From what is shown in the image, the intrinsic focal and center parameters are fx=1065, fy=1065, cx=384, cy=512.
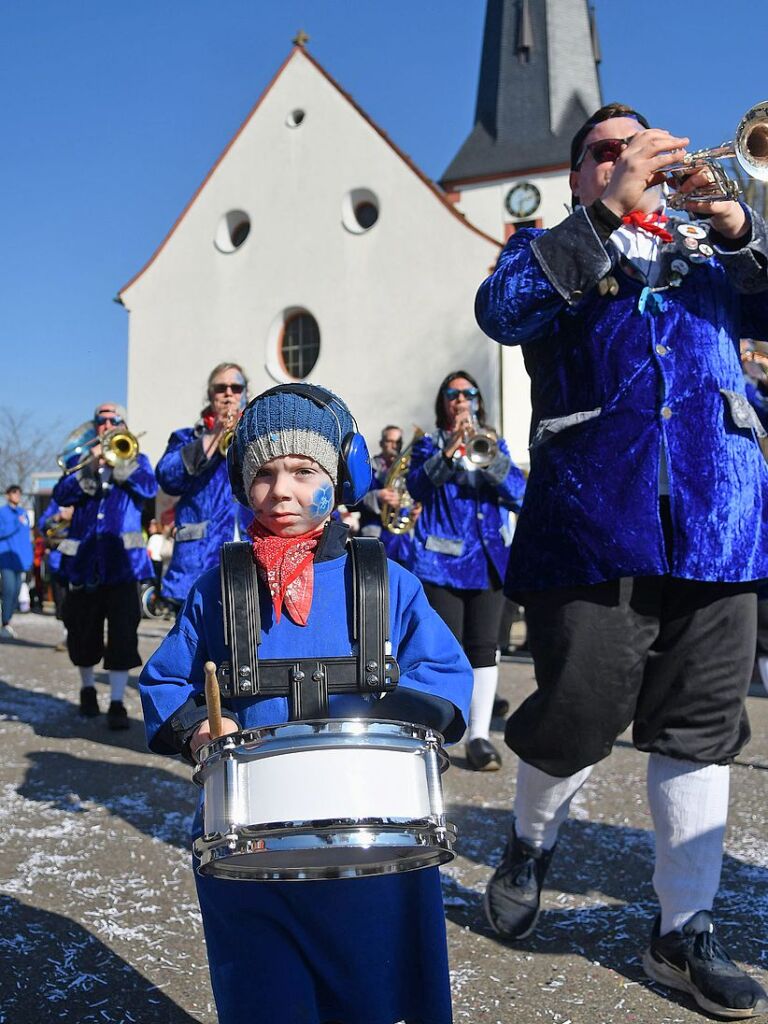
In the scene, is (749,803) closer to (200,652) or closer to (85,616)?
(200,652)

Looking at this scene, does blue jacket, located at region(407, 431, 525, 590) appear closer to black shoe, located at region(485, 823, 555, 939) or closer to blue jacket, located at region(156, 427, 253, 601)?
blue jacket, located at region(156, 427, 253, 601)

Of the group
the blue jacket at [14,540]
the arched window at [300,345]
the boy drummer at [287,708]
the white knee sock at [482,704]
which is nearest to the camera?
the boy drummer at [287,708]

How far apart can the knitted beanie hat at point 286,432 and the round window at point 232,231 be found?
2434 cm

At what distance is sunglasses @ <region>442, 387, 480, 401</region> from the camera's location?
602 centimetres

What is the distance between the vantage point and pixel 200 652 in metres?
2.08

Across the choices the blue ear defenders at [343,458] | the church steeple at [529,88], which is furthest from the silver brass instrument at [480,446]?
the church steeple at [529,88]

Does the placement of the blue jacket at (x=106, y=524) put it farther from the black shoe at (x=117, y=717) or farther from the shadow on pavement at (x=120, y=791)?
the shadow on pavement at (x=120, y=791)

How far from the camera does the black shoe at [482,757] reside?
5.25 m

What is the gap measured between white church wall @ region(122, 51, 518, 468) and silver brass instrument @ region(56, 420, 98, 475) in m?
15.1

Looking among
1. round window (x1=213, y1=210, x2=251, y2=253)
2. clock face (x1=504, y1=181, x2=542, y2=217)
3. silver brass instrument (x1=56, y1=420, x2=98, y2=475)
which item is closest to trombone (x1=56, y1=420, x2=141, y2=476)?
silver brass instrument (x1=56, y1=420, x2=98, y2=475)

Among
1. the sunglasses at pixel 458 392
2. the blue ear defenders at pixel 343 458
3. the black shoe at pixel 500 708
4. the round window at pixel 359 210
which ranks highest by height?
the round window at pixel 359 210

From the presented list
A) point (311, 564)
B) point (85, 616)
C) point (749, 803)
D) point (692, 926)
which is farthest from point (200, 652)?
point (85, 616)

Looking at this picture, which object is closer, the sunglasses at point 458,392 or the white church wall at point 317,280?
the sunglasses at point 458,392

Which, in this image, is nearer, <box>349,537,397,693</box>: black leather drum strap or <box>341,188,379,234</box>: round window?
<box>349,537,397,693</box>: black leather drum strap
